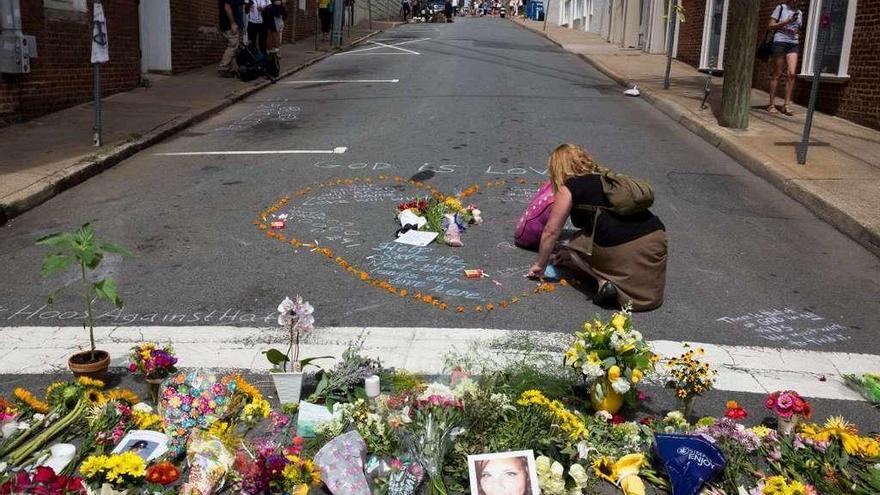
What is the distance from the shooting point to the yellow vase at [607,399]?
3.91m

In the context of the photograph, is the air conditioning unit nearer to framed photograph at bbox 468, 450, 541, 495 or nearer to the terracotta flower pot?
the terracotta flower pot

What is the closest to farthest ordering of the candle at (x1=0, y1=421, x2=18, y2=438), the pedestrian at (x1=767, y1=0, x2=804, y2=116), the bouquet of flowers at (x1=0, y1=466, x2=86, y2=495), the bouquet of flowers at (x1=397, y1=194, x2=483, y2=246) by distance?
the bouquet of flowers at (x1=0, y1=466, x2=86, y2=495) → the candle at (x1=0, y1=421, x2=18, y2=438) → the bouquet of flowers at (x1=397, y1=194, x2=483, y2=246) → the pedestrian at (x1=767, y1=0, x2=804, y2=116)

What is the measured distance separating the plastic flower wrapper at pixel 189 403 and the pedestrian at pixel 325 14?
77.6 ft

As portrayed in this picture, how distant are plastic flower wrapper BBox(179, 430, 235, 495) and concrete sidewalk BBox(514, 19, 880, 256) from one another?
589 centimetres

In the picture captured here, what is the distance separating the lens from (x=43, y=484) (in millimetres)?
3076

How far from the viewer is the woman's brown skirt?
212 inches

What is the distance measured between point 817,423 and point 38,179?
7.78 metres

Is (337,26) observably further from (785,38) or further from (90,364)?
(90,364)

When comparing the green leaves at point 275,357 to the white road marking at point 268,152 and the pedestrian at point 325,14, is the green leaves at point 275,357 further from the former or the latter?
the pedestrian at point 325,14

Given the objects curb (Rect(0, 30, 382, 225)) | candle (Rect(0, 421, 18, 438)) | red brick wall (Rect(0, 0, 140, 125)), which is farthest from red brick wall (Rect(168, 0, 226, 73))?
candle (Rect(0, 421, 18, 438))

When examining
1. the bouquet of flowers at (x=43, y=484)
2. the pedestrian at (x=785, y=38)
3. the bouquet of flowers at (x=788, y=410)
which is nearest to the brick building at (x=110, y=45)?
the bouquet of flowers at (x=43, y=484)

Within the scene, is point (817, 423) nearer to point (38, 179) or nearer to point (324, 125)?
point (38, 179)

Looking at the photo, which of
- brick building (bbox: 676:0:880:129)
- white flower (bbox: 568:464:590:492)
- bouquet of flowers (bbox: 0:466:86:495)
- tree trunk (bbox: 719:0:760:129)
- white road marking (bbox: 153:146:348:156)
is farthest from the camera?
brick building (bbox: 676:0:880:129)

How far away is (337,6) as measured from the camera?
24156 mm
